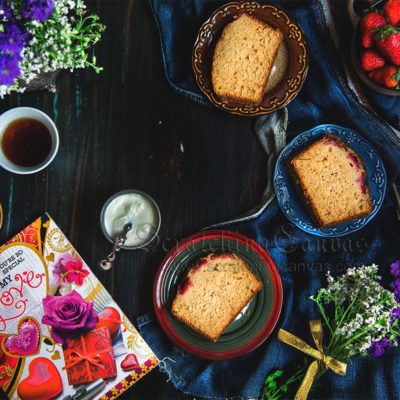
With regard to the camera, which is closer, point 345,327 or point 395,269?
point 345,327

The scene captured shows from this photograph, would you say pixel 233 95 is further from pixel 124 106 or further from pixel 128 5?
pixel 128 5

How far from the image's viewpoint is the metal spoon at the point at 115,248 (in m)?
1.99

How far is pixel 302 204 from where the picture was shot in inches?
80.9

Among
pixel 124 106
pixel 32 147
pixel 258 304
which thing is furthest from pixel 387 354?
pixel 32 147

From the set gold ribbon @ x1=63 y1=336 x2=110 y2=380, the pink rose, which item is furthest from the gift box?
the pink rose

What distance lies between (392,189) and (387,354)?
641 mm

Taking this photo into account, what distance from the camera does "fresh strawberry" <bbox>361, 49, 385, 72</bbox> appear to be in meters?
1.88

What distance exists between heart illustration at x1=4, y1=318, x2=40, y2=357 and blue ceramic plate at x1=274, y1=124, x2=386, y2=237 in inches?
42.4

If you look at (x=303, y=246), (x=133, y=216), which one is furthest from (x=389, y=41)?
(x=133, y=216)

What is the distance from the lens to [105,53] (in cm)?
209

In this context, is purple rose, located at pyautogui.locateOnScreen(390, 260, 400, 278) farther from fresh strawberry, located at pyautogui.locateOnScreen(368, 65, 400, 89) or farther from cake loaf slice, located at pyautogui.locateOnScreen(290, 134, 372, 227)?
fresh strawberry, located at pyautogui.locateOnScreen(368, 65, 400, 89)

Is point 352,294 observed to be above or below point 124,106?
below

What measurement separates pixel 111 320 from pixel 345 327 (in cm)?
88

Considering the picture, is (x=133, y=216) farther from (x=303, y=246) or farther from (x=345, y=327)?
(x=345, y=327)
